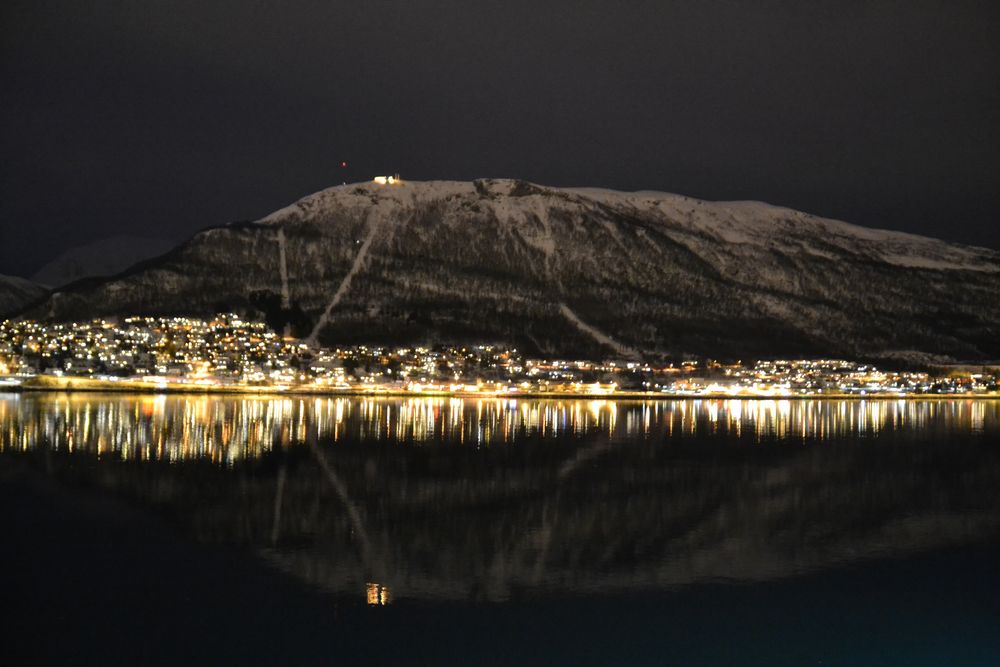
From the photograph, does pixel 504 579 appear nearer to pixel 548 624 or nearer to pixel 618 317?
pixel 548 624

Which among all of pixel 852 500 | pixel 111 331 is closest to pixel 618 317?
pixel 111 331

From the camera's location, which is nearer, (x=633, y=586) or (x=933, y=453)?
(x=633, y=586)

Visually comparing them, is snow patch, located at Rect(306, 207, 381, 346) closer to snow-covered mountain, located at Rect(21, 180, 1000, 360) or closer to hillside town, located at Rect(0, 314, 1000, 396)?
snow-covered mountain, located at Rect(21, 180, 1000, 360)

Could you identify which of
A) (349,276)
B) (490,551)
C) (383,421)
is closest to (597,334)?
(349,276)

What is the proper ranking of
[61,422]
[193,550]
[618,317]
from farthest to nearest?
[618,317], [61,422], [193,550]

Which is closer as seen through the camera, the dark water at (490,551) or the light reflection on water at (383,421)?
the dark water at (490,551)

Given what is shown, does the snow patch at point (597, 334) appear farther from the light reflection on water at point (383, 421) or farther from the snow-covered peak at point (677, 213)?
the light reflection on water at point (383, 421)

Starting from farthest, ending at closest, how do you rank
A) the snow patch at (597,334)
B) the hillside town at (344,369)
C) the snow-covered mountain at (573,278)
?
1. the snow-covered mountain at (573,278)
2. the snow patch at (597,334)
3. the hillside town at (344,369)

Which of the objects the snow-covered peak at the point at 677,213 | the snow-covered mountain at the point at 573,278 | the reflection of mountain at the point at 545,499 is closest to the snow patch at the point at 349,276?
the snow-covered mountain at the point at 573,278
